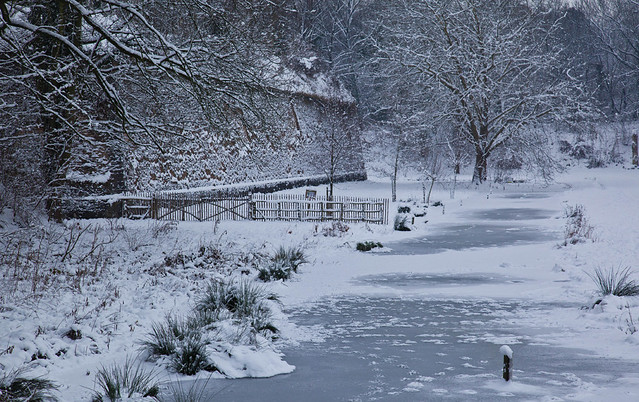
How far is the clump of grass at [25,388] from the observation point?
6066mm

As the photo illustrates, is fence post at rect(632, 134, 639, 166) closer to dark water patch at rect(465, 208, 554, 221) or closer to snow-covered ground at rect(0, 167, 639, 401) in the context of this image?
dark water patch at rect(465, 208, 554, 221)

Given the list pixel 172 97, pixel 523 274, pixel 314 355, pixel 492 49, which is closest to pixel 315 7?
pixel 492 49

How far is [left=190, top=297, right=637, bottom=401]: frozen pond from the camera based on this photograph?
6852 millimetres

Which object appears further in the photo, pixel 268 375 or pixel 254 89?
pixel 254 89

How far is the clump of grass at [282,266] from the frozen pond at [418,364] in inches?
124

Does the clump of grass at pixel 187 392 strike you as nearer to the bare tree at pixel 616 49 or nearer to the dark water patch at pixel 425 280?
the dark water patch at pixel 425 280

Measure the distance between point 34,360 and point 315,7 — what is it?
5853 cm

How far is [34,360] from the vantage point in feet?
24.4

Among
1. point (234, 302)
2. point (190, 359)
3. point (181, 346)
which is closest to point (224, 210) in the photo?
point (234, 302)

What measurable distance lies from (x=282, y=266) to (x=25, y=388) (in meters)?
8.12

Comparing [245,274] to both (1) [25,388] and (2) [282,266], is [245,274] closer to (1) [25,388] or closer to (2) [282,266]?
(2) [282,266]

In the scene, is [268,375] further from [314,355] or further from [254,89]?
[254,89]

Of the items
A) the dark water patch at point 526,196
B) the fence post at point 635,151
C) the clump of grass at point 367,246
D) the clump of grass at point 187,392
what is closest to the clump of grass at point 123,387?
the clump of grass at point 187,392

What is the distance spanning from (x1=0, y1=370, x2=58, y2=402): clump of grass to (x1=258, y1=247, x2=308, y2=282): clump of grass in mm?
7369
